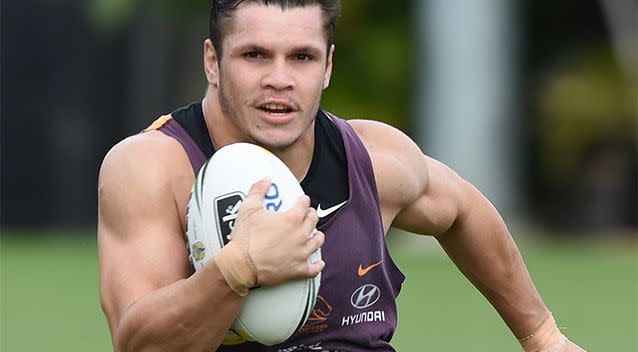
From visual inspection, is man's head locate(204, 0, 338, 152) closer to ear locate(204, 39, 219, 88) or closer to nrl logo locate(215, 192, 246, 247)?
ear locate(204, 39, 219, 88)

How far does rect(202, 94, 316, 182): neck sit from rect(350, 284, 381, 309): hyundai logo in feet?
1.45

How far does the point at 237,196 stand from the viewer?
4.94m

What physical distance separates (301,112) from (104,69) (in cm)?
1716

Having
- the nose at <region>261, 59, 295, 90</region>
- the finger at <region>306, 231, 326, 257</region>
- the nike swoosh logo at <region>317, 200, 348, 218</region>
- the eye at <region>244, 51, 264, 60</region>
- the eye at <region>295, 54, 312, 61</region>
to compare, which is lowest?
the nike swoosh logo at <region>317, 200, 348, 218</region>

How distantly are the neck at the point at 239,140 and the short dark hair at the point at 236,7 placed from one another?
203 mm

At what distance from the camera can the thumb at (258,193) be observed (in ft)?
15.8

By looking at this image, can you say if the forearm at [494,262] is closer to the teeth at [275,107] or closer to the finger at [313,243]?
the teeth at [275,107]

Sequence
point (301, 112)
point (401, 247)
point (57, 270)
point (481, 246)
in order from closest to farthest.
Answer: point (301, 112) → point (481, 246) → point (57, 270) → point (401, 247)

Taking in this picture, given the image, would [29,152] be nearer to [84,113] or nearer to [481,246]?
[84,113]

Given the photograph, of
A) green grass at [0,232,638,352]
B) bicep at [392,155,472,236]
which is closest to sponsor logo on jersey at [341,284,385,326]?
bicep at [392,155,472,236]

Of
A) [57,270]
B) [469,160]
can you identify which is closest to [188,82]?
[469,160]

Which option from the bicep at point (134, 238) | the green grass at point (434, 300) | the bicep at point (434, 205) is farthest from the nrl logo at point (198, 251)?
the green grass at point (434, 300)

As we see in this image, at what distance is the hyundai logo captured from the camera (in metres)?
5.57

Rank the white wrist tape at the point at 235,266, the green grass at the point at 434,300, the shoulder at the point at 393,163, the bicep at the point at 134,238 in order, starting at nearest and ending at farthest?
the white wrist tape at the point at 235,266 < the bicep at the point at 134,238 < the shoulder at the point at 393,163 < the green grass at the point at 434,300
